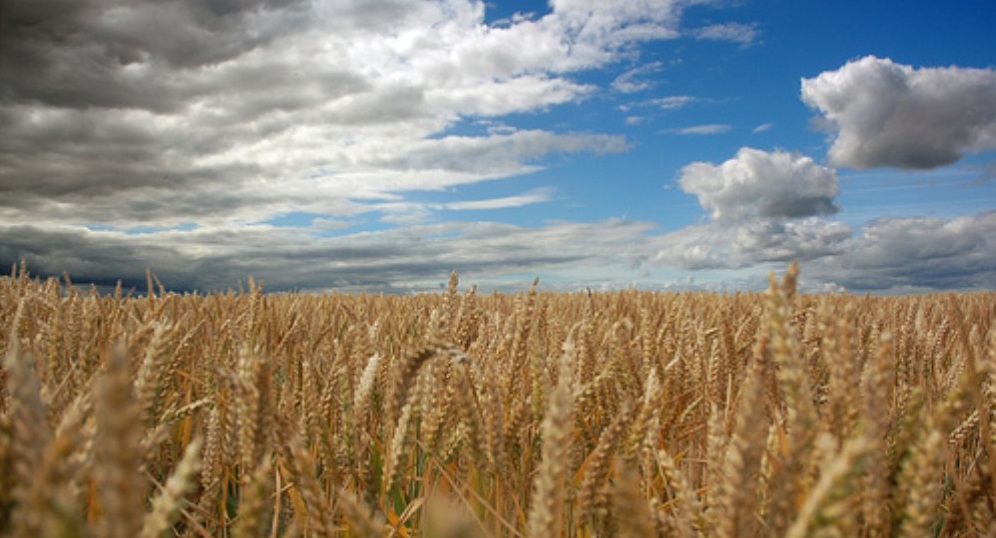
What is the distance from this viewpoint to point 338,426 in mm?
2590

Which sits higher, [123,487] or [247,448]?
[123,487]

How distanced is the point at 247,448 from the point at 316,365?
61.1 inches

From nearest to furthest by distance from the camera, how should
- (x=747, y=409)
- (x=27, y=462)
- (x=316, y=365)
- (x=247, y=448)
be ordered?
(x=27, y=462), (x=747, y=409), (x=247, y=448), (x=316, y=365)

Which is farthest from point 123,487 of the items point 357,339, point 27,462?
point 357,339

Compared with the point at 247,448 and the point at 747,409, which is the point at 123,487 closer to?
the point at 747,409

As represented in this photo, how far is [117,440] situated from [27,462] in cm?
20

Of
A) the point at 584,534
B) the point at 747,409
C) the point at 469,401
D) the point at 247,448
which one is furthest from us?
the point at 584,534

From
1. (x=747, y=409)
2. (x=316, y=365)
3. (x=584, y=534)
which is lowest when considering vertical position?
(x=584, y=534)

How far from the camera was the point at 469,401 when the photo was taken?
4.64 feet

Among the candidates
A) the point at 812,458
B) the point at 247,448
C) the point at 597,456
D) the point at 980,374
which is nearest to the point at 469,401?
the point at 597,456

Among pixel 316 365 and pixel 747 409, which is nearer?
pixel 747 409

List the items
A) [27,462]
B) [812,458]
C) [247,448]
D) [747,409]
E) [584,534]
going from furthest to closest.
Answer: [584,534] < [247,448] < [812,458] < [747,409] < [27,462]

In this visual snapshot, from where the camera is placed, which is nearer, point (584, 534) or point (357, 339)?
point (584, 534)

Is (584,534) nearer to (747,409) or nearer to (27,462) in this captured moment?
(747,409)
